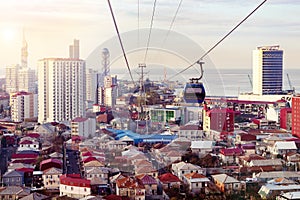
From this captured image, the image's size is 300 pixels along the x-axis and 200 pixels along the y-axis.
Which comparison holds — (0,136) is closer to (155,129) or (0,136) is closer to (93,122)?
(93,122)

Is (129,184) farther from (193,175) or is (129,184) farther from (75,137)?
(75,137)

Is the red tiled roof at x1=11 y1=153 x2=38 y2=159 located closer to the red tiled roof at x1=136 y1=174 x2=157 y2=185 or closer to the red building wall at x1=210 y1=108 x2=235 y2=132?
the red tiled roof at x1=136 y1=174 x2=157 y2=185

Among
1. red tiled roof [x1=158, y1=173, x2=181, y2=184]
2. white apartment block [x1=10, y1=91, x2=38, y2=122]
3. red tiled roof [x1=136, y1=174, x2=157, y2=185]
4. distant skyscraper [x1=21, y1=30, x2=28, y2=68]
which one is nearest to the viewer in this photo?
red tiled roof [x1=136, y1=174, x2=157, y2=185]

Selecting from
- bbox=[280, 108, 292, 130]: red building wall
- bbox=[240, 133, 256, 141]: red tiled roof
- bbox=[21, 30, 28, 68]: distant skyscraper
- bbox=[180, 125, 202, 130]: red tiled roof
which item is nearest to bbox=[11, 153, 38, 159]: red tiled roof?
bbox=[180, 125, 202, 130]: red tiled roof

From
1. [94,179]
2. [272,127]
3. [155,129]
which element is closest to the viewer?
[94,179]

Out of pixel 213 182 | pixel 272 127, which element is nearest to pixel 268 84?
pixel 272 127

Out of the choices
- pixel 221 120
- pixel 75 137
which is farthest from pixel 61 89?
pixel 221 120

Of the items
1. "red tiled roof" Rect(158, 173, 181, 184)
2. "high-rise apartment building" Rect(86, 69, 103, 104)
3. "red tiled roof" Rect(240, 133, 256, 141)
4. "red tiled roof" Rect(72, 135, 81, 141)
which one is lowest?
"red tiled roof" Rect(158, 173, 181, 184)

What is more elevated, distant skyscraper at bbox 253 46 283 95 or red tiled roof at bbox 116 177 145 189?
distant skyscraper at bbox 253 46 283 95
